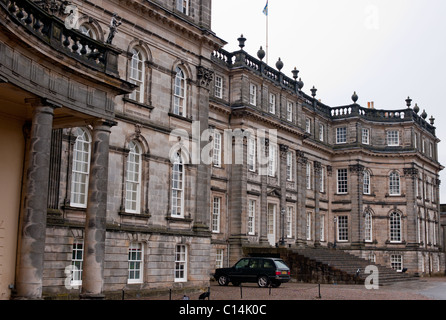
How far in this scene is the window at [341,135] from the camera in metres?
57.8

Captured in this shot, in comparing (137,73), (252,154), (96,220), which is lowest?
(96,220)

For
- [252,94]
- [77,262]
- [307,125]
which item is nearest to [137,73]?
[77,262]

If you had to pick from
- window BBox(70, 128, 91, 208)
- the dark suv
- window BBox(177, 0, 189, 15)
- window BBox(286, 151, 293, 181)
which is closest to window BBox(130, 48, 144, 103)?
window BBox(70, 128, 91, 208)

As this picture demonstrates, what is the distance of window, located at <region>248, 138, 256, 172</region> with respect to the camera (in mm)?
42494

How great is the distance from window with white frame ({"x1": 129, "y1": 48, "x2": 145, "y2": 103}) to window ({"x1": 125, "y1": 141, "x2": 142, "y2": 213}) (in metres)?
2.21

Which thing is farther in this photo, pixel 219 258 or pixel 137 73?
pixel 219 258

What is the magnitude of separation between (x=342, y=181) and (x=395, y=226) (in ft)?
23.5

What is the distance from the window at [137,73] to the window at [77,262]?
724cm

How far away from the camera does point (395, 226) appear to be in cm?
5778

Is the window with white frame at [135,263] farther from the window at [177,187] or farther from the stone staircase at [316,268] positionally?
the stone staircase at [316,268]

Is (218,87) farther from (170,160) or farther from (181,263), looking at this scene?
(181,263)

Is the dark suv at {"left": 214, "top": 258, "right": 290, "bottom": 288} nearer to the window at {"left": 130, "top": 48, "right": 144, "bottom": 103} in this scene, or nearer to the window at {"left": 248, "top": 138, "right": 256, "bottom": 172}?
the window at {"left": 248, "top": 138, "right": 256, "bottom": 172}
